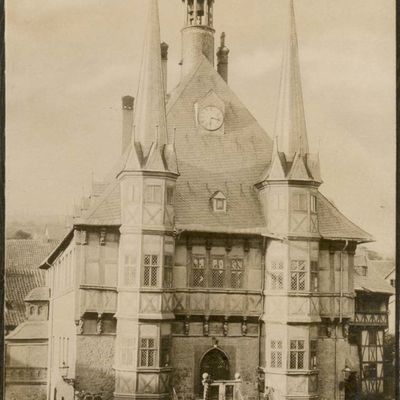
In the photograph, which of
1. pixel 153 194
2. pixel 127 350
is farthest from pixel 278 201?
pixel 127 350

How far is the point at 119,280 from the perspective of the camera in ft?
39.7

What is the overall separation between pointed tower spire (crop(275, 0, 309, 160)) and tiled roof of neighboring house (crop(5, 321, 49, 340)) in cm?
390

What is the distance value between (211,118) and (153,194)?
4.84ft

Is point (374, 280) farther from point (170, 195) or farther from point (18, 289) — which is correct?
point (18, 289)

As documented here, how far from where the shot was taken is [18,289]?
1055 cm

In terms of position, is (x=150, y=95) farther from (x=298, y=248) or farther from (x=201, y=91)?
(x=298, y=248)

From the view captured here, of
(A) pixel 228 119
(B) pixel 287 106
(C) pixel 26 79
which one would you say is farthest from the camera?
(A) pixel 228 119

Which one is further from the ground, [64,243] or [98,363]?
[64,243]

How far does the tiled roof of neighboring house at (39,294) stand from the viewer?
11.3 metres

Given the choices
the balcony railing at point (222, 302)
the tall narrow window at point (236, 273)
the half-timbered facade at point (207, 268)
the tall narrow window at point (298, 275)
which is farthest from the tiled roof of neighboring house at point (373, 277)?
the tall narrow window at point (236, 273)

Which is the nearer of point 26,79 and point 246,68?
point 26,79

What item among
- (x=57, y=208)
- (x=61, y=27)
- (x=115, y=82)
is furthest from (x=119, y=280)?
(x=61, y=27)

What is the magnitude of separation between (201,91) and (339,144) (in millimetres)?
3283

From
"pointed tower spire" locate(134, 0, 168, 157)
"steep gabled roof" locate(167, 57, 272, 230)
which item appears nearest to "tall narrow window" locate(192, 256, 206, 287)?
"steep gabled roof" locate(167, 57, 272, 230)
